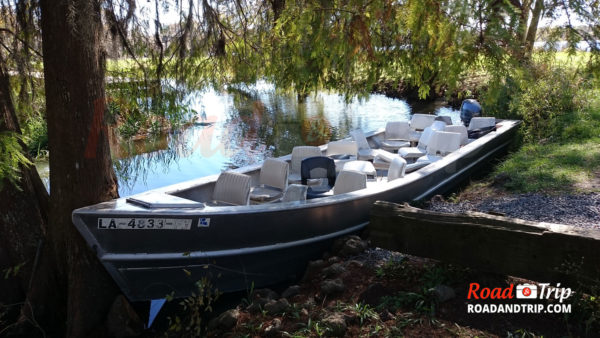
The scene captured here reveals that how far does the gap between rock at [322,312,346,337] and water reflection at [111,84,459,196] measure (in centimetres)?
430

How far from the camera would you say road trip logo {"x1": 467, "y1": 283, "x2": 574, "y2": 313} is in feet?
13.1

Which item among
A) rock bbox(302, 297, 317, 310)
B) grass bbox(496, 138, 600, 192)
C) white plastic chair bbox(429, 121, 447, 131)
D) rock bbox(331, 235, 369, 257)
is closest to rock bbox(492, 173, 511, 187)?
grass bbox(496, 138, 600, 192)

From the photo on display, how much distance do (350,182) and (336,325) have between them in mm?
3107

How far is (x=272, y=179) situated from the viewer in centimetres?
761

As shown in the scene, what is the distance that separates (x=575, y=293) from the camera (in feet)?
12.8

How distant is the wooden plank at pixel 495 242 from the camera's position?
152 inches

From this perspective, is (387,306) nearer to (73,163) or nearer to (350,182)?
(350,182)

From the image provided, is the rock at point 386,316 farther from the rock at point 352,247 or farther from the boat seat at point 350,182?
the boat seat at point 350,182

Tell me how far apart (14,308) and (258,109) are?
52.3 feet

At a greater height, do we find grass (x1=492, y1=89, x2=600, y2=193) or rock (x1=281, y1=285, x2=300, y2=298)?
grass (x1=492, y1=89, x2=600, y2=193)

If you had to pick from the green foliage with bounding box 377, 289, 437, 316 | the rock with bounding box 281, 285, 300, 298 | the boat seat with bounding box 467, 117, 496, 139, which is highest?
the boat seat with bounding box 467, 117, 496, 139

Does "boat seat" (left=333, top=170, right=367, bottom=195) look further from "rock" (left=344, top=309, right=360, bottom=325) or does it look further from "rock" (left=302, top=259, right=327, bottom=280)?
"rock" (left=344, top=309, right=360, bottom=325)

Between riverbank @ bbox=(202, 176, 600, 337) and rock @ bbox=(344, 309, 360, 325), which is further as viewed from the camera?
rock @ bbox=(344, 309, 360, 325)

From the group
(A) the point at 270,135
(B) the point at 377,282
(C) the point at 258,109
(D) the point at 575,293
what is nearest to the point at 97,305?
(B) the point at 377,282
